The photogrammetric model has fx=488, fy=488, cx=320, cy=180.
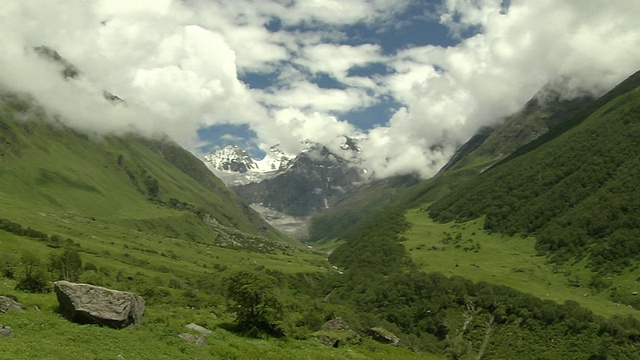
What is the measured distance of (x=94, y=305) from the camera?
41344mm

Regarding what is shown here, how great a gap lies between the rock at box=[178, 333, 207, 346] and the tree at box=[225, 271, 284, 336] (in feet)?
28.1

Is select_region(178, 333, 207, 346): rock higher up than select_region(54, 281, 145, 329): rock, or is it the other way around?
select_region(54, 281, 145, 329): rock

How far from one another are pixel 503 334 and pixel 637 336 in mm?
39986

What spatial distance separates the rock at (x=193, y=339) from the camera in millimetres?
44344

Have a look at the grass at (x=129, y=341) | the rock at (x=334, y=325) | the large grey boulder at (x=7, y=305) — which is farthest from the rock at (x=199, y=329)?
the rock at (x=334, y=325)

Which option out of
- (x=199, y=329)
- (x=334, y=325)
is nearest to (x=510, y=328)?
(x=334, y=325)

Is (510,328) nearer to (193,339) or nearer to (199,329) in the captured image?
(199,329)

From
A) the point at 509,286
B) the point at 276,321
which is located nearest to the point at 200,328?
the point at 276,321

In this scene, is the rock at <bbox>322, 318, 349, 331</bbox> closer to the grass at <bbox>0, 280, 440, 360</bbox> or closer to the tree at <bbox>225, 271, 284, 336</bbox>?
the grass at <bbox>0, 280, 440, 360</bbox>

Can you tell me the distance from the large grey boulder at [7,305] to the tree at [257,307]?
21.6 metres

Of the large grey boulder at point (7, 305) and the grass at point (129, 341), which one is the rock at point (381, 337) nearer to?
the grass at point (129, 341)

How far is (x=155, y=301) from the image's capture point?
71875mm

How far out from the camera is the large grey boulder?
3956cm

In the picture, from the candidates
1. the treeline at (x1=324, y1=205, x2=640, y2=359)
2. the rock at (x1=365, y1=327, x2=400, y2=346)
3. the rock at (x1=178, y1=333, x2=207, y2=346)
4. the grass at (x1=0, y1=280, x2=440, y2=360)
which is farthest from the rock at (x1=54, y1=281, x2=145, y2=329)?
the treeline at (x1=324, y1=205, x2=640, y2=359)
